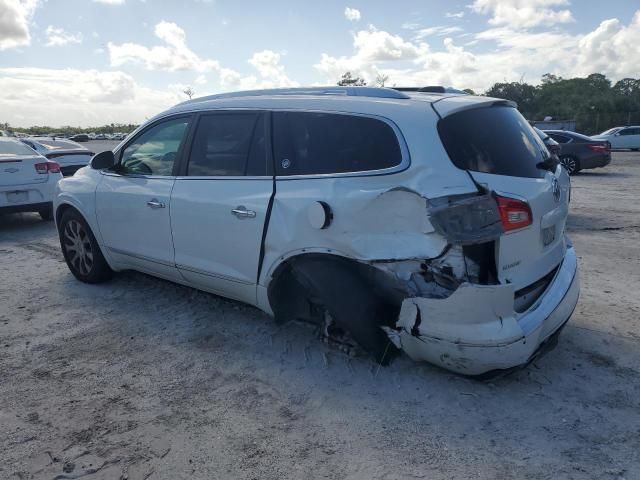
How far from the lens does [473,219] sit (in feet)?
9.37

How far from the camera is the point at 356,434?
287 centimetres

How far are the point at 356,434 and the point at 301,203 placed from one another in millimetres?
1434

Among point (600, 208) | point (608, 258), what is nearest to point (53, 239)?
point (608, 258)

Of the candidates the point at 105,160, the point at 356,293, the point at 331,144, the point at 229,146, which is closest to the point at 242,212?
the point at 229,146

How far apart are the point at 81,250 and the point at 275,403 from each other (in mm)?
3198

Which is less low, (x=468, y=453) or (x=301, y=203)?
(x=301, y=203)

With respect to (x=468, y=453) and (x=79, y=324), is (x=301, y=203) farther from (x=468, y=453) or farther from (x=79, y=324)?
(x=79, y=324)

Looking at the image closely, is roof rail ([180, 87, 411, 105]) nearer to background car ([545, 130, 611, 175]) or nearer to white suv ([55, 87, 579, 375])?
white suv ([55, 87, 579, 375])

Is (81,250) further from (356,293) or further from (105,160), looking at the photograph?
(356,293)

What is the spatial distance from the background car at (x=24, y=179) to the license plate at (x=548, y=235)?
8.13 metres

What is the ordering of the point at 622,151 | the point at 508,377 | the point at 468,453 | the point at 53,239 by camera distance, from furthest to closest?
the point at 622,151, the point at 53,239, the point at 508,377, the point at 468,453

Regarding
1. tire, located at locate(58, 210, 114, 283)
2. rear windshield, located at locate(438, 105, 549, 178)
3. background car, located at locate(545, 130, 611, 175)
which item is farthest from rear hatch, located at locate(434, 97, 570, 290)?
background car, located at locate(545, 130, 611, 175)

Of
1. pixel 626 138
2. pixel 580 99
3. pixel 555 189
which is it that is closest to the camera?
pixel 555 189

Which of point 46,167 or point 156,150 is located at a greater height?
point 156,150
